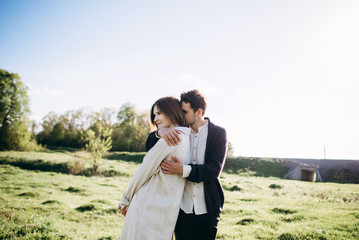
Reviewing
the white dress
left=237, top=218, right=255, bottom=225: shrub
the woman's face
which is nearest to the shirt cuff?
the white dress

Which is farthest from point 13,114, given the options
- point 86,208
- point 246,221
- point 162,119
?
point 162,119

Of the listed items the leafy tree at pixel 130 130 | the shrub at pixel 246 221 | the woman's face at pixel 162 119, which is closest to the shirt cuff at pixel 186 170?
the woman's face at pixel 162 119

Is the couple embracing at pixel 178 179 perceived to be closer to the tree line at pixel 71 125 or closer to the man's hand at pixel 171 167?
the man's hand at pixel 171 167

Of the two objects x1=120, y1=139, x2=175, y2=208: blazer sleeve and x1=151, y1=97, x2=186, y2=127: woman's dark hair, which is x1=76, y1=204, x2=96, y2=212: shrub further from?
x1=151, y1=97, x2=186, y2=127: woman's dark hair

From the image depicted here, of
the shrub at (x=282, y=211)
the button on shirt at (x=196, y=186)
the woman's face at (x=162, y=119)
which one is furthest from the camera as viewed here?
the shrub at (x=282, y=211)

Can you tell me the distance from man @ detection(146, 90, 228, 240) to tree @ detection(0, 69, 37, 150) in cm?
3233

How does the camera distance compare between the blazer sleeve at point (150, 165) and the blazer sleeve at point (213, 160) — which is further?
the blazer sleeve at point (213, 160)

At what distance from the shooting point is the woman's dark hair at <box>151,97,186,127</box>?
252 centimetres

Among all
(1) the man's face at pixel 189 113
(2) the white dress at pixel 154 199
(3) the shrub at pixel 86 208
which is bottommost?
(3) the shrub at pixel 86 208

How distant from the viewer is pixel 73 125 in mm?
52594

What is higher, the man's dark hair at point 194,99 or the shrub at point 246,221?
the man's dark hair at point 194,99

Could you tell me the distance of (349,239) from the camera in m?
4.48

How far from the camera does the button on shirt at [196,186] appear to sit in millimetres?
2424

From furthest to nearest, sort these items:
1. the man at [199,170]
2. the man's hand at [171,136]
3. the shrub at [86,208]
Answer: the shrub at [86,208]
the man at [199,170]
the man's hand at [171,136]
